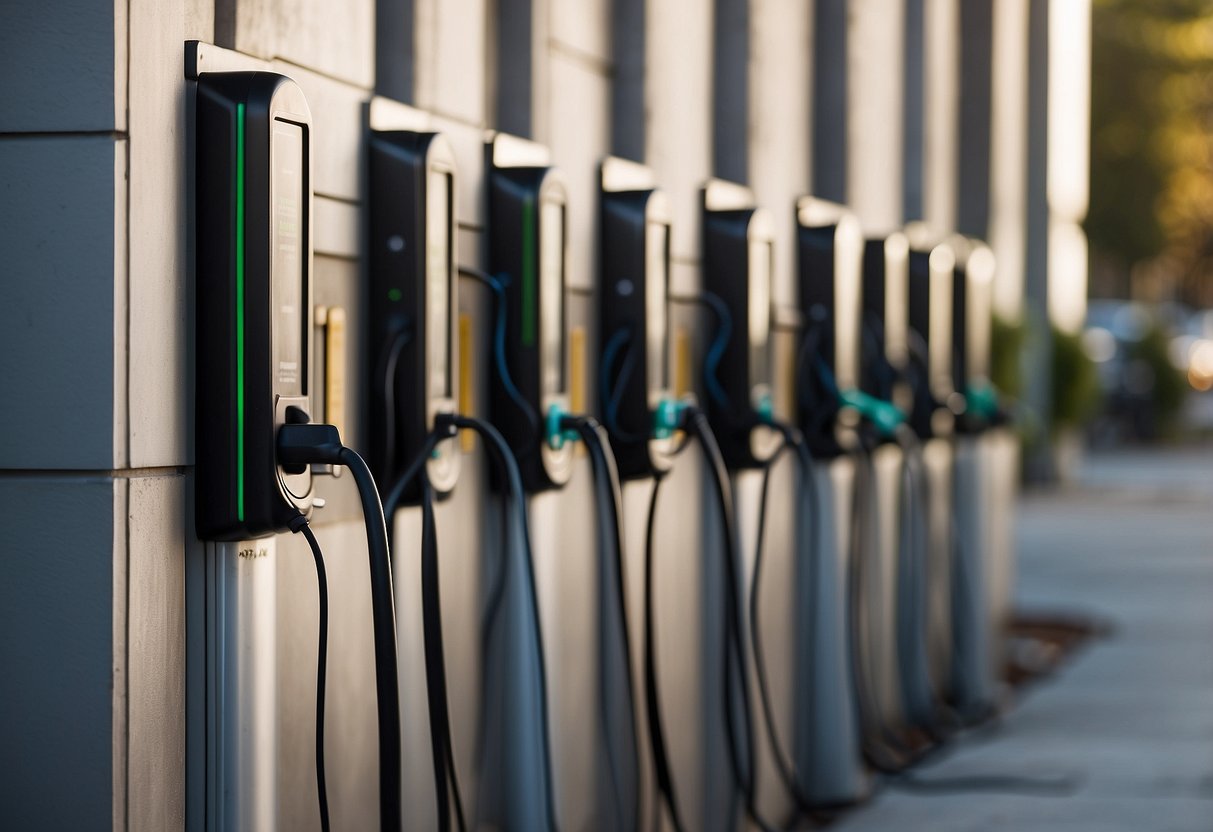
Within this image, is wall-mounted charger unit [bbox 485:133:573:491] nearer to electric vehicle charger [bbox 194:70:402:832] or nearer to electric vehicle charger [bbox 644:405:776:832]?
electric vehicle charger [bbox 644:405:776:832]

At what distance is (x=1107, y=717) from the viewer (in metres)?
8.33

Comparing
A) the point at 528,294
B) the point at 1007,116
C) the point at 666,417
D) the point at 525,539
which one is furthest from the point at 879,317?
the point at 1007,116

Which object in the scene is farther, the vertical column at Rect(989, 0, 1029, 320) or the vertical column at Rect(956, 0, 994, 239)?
the vertical column at Rect(989, 0, 1029, 320)

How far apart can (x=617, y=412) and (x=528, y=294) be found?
2.42ft

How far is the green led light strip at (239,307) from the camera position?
2.93 meters

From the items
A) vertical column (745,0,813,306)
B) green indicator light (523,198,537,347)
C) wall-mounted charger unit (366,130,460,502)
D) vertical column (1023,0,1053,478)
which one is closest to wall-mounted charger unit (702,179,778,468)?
vertical column (745,0,813,306)

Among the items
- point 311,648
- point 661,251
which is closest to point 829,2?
point 661,251

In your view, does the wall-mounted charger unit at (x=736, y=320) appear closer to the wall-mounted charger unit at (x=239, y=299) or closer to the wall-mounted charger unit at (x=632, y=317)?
the wall-mounted charger unit at (x=632, y=317)

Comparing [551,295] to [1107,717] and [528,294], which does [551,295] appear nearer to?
[528,294]

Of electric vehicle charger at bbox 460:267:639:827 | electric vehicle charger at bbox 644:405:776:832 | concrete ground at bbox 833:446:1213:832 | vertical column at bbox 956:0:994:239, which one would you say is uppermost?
vertical column at bbox 956:0:994:239

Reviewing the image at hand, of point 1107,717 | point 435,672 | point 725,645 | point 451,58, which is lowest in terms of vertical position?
point 1107,717

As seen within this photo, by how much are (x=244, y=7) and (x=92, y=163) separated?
0.57m

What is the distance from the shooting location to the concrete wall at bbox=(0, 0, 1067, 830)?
2775 mm

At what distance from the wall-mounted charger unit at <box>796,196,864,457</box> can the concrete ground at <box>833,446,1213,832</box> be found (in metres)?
1.25
